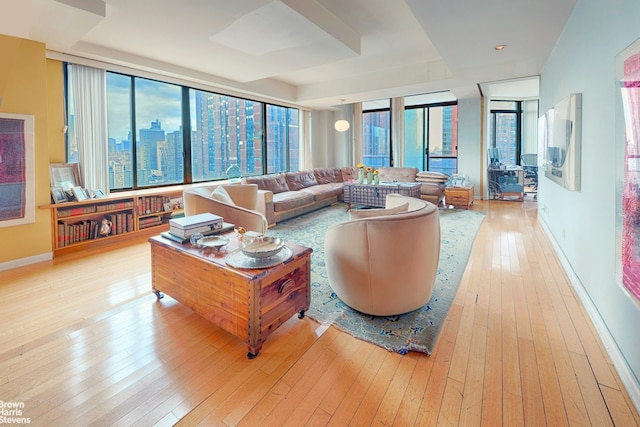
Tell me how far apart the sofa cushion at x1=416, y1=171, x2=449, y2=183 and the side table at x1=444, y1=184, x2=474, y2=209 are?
232 millimetres

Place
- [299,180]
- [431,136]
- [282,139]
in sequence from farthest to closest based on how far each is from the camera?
[431,136] < [282,139] < [299,180]

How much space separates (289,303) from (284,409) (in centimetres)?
70

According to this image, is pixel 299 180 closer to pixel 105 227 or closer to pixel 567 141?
pixel 105 227

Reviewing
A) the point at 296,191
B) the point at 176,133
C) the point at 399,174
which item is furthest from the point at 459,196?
the point at 176,133

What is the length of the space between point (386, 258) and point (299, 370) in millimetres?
866

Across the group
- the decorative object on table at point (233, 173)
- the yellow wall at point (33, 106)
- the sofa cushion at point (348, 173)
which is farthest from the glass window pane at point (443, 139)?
the yellow wall at point (33, 106)

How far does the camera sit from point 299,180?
678cm

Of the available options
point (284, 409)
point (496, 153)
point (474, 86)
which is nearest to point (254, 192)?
point (284, 409)

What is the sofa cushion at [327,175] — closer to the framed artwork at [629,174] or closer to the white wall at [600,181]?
the white wall at [600,181]

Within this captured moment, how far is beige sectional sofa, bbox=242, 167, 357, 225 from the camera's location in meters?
5.07

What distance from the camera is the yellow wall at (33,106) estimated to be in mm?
3216

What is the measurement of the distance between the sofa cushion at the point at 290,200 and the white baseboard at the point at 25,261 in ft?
9.37

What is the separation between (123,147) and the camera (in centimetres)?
475

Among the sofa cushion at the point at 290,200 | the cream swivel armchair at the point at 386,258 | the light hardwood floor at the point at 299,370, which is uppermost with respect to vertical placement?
the sofa cushion at the point at 290,200
